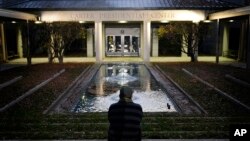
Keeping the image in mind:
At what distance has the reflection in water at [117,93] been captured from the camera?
481 inches

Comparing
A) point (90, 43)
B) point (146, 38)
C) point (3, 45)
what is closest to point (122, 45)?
point (90, 43)

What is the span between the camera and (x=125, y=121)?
5039 mm

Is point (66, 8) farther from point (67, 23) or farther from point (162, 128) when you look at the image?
point (162, 128)

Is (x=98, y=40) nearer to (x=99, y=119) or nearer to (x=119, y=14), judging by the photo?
(x=119, y=14)

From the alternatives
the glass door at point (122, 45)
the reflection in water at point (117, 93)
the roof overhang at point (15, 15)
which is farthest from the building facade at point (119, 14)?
the reflection in water at point (117, 93)

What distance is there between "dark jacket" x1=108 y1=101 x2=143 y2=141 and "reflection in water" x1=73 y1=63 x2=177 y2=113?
6671 mm

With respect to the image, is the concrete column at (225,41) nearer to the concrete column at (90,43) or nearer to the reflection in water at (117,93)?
the concrete column at (90,43)

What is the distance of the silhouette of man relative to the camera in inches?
199

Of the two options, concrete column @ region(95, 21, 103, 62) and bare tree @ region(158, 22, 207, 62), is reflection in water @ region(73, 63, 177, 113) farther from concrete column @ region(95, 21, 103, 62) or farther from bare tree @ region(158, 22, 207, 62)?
bare tree @ region(158, 22, 207, 62)

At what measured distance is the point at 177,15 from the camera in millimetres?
29531

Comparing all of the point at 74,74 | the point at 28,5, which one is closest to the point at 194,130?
the point at 74,74

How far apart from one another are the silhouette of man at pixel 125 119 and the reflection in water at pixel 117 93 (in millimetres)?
6663

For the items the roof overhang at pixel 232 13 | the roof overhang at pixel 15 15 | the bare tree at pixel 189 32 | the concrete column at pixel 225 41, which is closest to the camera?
the roof overhang at pixel 15 15

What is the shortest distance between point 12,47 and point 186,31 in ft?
61.4
